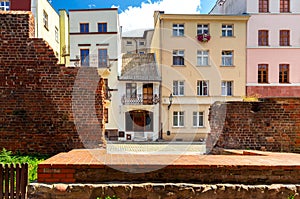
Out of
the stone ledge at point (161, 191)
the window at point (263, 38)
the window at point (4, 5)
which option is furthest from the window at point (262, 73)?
the stone ledge at point (161, 191)

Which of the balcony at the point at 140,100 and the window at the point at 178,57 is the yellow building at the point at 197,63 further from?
the balcony at the point at 140,100

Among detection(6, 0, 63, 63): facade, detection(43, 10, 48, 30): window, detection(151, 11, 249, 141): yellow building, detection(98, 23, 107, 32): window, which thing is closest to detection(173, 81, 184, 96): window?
A: detection(151, 11, 249, 141): yellow building

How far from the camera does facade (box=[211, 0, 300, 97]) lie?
25.8 m

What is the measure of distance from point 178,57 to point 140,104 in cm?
548

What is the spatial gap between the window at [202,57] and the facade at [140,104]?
3972 millimetres

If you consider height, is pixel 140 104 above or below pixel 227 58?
below

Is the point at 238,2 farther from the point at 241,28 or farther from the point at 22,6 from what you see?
the point at 22,6

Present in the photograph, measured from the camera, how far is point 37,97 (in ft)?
24.8

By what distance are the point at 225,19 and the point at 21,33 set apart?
71.0 feet

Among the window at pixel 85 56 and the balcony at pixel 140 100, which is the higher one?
the window at pixel 85 56

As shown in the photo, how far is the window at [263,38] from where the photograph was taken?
1025 inches

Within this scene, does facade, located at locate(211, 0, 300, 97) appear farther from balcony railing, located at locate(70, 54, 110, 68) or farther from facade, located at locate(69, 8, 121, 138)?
balcony railing, located at locate(70, 54, 110, 68)

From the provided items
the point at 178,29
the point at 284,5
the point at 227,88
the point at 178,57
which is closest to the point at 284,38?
the point at 284,5

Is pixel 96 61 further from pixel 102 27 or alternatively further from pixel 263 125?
pixel 263 125
